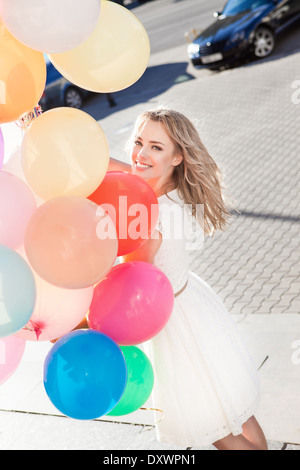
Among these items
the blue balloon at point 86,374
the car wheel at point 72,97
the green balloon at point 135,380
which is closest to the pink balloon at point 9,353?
the blue balloon at point 86,374

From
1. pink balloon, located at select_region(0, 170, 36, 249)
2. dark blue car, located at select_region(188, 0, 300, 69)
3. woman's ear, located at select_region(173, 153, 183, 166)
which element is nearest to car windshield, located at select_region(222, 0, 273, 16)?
dark blue car, located at select_region(188, 0, 300, 69)

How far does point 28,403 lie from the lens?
15.4 ft

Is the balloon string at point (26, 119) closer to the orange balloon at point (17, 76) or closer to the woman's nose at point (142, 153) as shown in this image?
the orange balloon at point (17, 76)

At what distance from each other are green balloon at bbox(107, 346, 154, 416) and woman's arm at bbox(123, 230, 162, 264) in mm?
400

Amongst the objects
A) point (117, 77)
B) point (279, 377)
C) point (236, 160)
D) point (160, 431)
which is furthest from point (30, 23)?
point (236, 160)

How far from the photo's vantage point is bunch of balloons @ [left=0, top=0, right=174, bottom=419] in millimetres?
2236

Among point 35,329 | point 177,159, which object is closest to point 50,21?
point 177,159

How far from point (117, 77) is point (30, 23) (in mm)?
411

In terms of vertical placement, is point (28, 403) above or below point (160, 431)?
below

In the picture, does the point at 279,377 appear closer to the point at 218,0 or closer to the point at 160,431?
the point at 160,431

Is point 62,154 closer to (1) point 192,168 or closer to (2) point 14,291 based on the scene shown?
(2) point 14,291

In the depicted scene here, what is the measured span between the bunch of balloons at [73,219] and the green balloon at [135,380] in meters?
0.05
